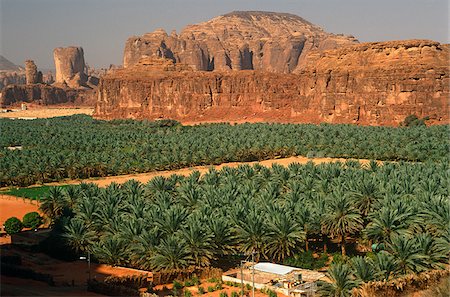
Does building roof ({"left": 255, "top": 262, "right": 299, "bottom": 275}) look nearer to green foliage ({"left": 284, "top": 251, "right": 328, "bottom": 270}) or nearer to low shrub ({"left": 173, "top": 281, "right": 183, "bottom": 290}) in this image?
green foliage ({"left": 284, "top": 251, "right": 328, "bottom": 270})

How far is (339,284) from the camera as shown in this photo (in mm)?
21344

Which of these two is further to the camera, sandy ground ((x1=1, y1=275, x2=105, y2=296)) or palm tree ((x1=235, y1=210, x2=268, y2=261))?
palm tree ((x1=235, y1=210, x2=268, y2=261))

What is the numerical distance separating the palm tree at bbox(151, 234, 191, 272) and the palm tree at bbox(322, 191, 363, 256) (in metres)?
6.98

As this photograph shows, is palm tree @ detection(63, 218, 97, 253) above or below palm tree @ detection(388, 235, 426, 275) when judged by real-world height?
below

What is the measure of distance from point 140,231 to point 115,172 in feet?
90.5

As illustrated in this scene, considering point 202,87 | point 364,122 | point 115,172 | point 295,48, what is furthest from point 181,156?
point 295,48

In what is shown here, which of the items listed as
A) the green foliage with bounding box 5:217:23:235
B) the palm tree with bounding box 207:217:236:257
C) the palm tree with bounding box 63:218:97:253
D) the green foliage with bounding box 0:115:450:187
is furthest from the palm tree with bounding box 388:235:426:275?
the green foliage with bounding box 0:115:450:187

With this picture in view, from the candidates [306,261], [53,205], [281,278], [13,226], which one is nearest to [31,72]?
[13,226]

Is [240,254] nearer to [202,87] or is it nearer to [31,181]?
[31,181]

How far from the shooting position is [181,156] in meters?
56.8

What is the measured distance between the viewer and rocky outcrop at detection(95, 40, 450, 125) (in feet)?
266

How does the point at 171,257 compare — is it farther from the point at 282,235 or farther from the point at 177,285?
the point at 282,235

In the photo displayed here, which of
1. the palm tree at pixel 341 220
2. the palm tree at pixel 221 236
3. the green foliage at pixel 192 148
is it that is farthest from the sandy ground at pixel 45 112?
the palm tree at pixel 221 236

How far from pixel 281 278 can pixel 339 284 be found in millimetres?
3425
